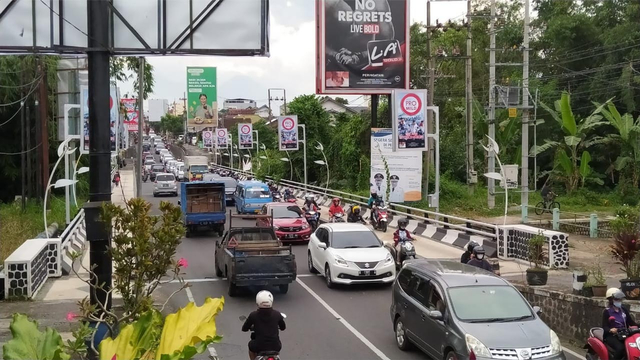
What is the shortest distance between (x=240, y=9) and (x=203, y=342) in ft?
18.2

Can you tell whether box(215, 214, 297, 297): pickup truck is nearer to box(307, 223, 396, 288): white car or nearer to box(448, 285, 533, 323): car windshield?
box(307, 223, 396, 288): white car

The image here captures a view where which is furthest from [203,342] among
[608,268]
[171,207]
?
[608,268]

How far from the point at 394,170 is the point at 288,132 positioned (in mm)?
14710

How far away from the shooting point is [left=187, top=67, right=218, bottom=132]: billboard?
5038cm

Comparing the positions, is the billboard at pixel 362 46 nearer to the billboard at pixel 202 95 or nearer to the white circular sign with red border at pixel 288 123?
the white circular sign with red border at pixel 288 123

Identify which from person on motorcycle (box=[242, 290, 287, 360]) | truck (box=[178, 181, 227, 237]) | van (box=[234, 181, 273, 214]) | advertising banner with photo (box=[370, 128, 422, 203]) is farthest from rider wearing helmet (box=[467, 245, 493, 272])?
van (box=[234, 181, 273, 214])

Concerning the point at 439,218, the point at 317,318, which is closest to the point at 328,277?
the point at 317,318

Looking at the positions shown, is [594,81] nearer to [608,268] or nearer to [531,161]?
[531,161]

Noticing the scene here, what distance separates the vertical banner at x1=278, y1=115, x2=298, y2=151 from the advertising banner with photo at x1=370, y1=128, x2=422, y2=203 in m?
13.6

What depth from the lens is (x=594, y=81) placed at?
4469 centimetres

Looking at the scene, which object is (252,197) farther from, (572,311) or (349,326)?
(572,311)

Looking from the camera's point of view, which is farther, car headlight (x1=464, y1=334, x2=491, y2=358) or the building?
the building

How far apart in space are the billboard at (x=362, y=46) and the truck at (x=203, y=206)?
27.0 feet

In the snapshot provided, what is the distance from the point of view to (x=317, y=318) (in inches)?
542
